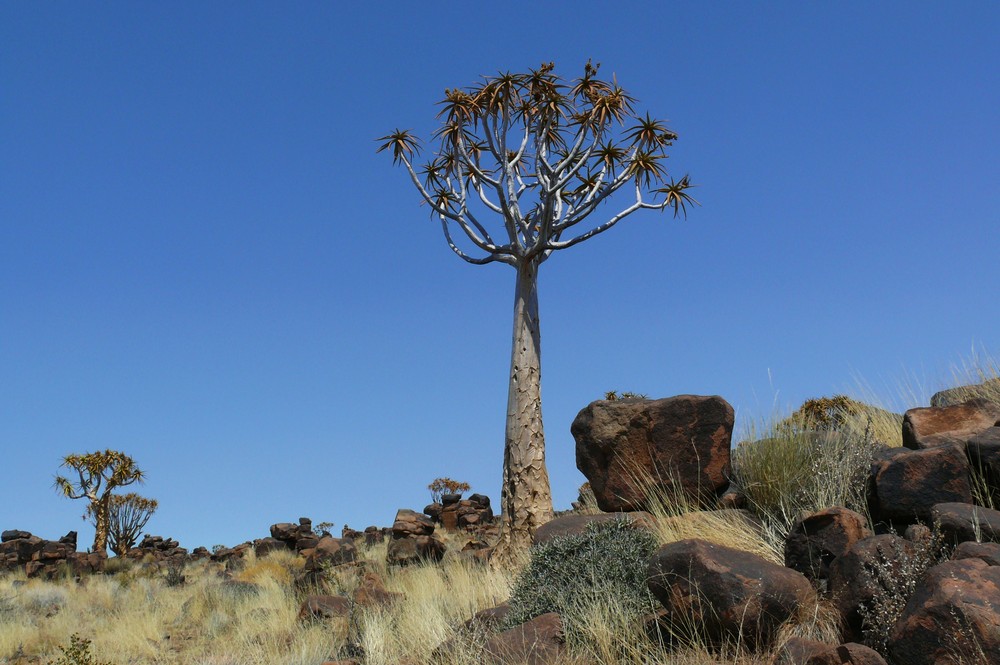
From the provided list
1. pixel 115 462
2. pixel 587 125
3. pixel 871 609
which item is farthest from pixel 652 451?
pixel 115 462

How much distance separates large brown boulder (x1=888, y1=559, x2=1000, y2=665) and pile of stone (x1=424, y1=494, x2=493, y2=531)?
21.6 metres

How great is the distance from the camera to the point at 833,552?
24.2 ft

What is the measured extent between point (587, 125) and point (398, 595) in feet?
28.6

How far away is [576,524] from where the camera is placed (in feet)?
33.7

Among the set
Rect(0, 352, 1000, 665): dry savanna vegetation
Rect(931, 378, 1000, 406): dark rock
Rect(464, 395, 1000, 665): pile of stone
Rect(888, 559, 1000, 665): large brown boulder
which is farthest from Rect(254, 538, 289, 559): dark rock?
Rect(888, 559, 1000, 665): large brown boulder

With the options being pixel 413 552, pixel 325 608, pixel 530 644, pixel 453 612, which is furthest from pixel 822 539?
pixel 413 552

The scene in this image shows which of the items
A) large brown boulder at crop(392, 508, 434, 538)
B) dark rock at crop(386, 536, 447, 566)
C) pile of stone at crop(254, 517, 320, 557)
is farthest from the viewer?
pile of stone at crop(254, 517, 320, 557)

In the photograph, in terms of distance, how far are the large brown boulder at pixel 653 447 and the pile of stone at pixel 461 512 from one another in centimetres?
1590

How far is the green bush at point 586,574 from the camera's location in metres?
7.93

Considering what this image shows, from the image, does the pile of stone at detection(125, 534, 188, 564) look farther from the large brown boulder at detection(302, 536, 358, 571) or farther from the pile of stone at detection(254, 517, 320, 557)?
the large brown boulder at detection(302, 536, 358, 571)

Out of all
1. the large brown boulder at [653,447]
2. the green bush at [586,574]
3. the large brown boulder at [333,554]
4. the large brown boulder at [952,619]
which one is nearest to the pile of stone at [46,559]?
the large brown boulder at [333,554]

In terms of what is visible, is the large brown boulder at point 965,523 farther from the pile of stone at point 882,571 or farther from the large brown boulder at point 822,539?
the large brown boulder at point 822,539

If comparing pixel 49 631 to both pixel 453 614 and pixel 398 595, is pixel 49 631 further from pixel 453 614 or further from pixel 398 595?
pixel 453 614

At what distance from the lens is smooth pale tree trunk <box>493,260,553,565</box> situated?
14.0 m
